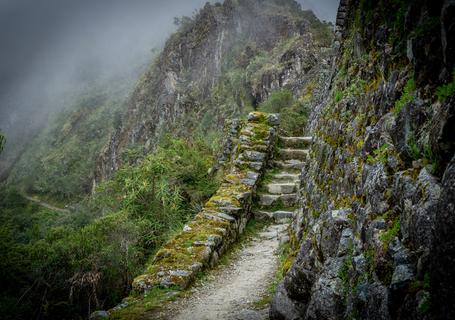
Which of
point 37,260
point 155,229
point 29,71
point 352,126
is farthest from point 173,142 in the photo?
point 29,71

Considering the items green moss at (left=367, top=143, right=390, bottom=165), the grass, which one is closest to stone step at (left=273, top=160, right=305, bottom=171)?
the grass

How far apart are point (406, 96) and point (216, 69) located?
220 feet

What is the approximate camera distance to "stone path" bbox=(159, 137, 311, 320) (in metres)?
4.82

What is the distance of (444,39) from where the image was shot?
229 centimetres

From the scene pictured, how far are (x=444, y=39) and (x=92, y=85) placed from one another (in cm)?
14886

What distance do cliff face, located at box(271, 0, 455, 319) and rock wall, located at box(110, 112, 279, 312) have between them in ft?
7.56

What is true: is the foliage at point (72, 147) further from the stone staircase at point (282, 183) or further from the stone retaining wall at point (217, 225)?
the stone retaining wall at point (217, 225)

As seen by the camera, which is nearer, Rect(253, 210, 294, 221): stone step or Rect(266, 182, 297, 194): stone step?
Rect(253, 210, 294, 221): stone step

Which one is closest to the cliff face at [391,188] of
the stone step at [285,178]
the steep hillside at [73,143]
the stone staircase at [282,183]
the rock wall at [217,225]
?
the rock wall at [217,225]

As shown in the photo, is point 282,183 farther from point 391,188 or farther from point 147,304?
point 391,188

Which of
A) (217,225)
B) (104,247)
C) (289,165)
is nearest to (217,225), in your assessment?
(217,225)

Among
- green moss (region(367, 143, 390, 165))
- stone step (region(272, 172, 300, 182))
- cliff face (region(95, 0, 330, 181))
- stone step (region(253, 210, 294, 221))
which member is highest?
cliff face (region(95, 0, 330, 181))

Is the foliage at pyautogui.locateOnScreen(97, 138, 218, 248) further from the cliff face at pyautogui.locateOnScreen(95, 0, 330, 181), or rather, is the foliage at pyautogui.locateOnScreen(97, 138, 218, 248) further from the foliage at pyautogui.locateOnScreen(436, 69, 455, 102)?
the cliff face at pyautogui.locateOnScreen(95, 0, 330, 181)

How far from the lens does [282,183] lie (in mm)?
9805
